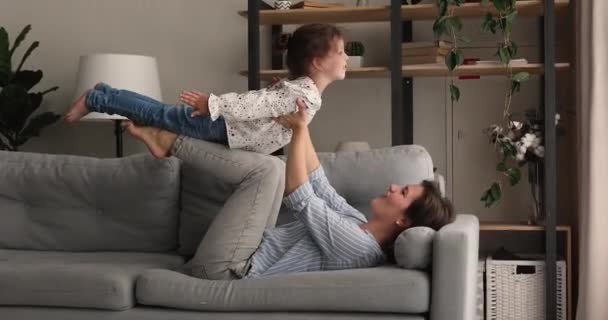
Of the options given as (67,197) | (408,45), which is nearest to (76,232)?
(67,197)

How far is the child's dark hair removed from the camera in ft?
9.29

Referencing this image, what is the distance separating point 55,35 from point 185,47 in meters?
0.77

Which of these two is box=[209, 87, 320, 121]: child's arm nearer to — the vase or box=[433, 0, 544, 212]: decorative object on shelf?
box=[433, 0, 544, 212]: decorative object on shelf

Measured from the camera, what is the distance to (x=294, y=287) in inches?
99.8

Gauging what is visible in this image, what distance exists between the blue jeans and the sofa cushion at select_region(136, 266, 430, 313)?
20.1 inches

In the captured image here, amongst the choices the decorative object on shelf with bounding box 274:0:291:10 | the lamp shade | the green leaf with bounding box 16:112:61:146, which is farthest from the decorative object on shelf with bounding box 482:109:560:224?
the green leaf with bounding box 16:112:61:146

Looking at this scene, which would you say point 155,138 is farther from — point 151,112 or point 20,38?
point 20,38

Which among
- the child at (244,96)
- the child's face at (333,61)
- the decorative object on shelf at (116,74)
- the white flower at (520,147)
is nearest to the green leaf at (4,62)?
the decorative object on shelf at (116,74)

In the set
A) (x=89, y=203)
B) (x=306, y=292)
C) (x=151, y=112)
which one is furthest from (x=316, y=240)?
(x=89, y=203)

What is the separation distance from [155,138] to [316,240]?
651 millimetres

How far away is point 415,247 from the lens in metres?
2.51

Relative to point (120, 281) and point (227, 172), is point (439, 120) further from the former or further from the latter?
point (120, 281)

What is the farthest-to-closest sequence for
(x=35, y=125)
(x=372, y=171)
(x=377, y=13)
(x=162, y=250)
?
(x=35, y=125)
(x=377, y=13)
(x=162, y=250)
(x=372, y=171)

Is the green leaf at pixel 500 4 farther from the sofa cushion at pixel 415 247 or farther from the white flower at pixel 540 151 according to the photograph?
the sofa cushion at pixel 415 247
